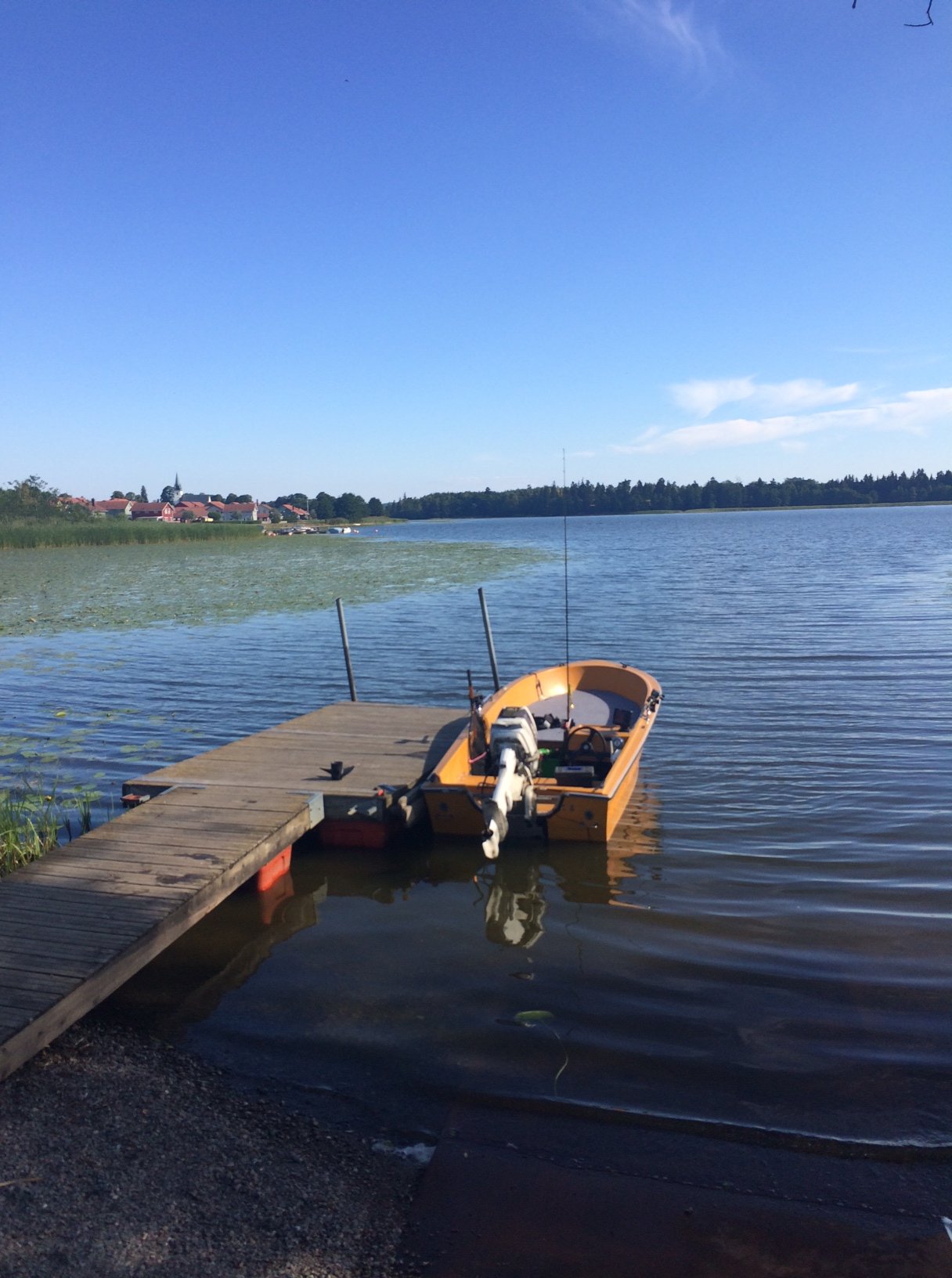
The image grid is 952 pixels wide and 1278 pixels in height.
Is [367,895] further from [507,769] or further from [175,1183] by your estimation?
[175,1183]

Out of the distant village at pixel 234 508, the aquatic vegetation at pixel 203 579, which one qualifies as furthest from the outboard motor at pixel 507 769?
the distant village at pixel 234 508

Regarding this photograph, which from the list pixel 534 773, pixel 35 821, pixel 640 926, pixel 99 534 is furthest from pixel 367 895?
pixel 99 534

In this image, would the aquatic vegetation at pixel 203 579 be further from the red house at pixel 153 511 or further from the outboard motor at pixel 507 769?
the red house at pixel 153 511

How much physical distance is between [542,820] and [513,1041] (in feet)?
9.66

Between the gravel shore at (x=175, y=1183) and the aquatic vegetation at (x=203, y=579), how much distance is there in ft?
62.3

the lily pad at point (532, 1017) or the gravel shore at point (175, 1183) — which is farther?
the lily pad at point (532, 1017)

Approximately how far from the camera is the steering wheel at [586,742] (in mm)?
9352

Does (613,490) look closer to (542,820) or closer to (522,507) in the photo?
(522,507)

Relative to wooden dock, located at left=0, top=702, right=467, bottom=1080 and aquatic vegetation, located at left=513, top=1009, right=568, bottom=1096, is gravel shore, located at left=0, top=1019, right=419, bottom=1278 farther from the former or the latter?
aquatic vegetation, located at left=513, top=1009, right=568, bottom=1096

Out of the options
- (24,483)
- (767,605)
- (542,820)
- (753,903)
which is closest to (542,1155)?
(753,903)

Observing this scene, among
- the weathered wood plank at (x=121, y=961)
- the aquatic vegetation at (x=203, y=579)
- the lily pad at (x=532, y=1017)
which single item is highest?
the aquatic vegetation at (x=203, y=579)

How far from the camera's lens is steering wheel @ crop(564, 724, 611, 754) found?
30.7 feet

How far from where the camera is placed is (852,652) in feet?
58.5

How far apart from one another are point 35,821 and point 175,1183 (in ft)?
17.2
